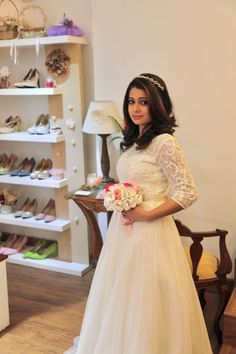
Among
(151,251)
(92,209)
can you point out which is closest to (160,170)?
(151,251)

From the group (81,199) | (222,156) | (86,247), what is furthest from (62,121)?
(222,156)

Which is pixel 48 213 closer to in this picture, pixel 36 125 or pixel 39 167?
pixel 39 167

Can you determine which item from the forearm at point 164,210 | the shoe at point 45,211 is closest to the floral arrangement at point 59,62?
the shoe at point 45,211

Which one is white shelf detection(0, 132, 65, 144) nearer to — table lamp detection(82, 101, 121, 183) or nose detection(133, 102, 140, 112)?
table lamp detection(82, 101, 121, 183)

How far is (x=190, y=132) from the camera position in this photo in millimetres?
3068

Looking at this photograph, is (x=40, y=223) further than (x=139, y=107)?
Yes

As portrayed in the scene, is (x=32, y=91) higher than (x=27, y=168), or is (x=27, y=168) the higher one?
(x=32, y=91)

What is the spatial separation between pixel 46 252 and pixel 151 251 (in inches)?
81.5

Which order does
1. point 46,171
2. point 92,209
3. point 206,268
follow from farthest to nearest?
point 46,171, point 92,209, point 206,268

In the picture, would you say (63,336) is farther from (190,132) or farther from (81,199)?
(190,132)

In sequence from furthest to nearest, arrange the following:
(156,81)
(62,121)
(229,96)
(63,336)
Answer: (62,121) < (229,96) < (63,336) < (156,81)

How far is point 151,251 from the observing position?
2004 mm

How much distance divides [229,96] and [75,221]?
165cm

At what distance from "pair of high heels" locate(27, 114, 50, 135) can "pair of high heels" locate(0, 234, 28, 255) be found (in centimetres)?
107
